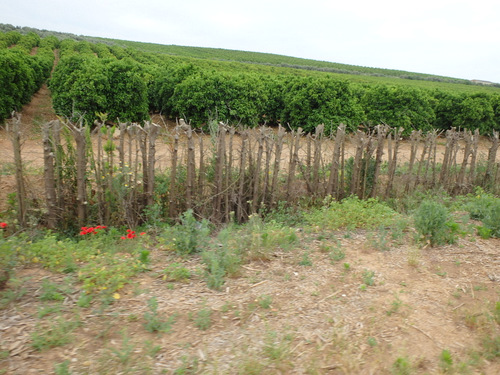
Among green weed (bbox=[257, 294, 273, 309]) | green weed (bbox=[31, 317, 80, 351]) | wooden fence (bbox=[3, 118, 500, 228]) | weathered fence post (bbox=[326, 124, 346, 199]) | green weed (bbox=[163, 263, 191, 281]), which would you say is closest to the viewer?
green weed (bbox=[31, 317, 80, 351])

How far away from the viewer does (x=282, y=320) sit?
314 cm

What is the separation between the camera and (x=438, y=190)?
8.03 m

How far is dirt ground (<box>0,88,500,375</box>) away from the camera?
2605 mm

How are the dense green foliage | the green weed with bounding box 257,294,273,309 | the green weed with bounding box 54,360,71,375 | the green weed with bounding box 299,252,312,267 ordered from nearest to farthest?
the green weed with bounding box 54,360,71,375
the green weed with bounding box 257,294,273,309
the green weed with bounding box 299,252,312,267
the dense green foliage

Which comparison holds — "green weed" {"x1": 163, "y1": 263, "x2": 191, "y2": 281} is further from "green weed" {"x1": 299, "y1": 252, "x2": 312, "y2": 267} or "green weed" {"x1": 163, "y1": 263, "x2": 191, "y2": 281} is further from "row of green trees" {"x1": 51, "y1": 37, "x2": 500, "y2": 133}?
"row of green trees" {"x1": 51, "y1": 37, "x2": 500, "y2": 133}

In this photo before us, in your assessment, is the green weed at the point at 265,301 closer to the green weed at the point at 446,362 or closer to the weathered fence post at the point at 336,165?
the green weed at the point at 446,362

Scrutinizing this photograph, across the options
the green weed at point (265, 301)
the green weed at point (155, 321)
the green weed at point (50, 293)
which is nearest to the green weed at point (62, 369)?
the green weed at point (155, 321)

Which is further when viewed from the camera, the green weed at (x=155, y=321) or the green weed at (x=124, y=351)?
the green weed at (x=155, y=321)

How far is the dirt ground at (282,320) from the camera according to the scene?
2.61m

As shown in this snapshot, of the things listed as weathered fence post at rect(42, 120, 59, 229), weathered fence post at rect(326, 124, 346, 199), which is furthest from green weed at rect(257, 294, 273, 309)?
weathered fence post at rect(326, 124, 346, 199)

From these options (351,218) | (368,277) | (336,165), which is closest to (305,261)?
(368,277)

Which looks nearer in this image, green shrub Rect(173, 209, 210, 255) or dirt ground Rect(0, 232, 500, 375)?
dirt ground Rect(0, 232, 500, 375)

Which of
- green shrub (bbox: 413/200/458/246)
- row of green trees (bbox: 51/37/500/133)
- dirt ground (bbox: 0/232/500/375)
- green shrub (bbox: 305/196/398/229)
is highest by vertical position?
row of green trees (bbox: 51/37/500/133)

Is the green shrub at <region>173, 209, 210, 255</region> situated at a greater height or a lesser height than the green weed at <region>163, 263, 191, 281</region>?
greater
